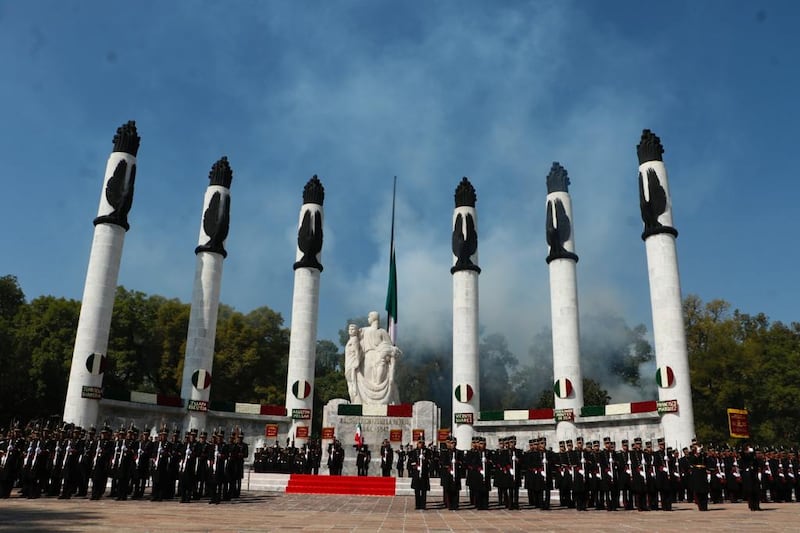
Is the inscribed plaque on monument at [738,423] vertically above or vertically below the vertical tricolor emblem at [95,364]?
below

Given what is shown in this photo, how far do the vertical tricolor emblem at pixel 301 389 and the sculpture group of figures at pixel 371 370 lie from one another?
105 inches

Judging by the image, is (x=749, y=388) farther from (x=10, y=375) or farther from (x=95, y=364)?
(x=10, y=375)

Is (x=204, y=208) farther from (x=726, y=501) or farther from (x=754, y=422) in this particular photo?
(x=754, y=422)

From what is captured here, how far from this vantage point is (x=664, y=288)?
28938mm

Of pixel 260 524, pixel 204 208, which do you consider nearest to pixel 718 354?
pixel 204 208

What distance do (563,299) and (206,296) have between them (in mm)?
18771

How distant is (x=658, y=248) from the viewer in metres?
29.5

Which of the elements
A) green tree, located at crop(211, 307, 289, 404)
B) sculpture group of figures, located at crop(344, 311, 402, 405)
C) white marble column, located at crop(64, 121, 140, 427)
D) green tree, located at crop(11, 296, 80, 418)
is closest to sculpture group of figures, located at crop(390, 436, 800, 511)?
sculpture group of figures, located at crop(344, 311, 402, 405)

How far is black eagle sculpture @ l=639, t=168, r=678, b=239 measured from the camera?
1169 inches

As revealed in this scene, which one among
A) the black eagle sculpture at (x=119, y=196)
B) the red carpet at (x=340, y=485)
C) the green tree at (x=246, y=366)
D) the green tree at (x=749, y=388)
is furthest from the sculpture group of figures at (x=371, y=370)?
the green tree at (x=749, y=388)

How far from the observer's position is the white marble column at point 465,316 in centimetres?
3097

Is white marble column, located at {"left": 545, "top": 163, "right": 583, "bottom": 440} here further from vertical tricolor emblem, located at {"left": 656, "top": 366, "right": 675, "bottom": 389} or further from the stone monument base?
the stone monument base

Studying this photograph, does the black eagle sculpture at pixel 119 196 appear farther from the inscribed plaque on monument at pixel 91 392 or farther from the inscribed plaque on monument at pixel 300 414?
the inscribed plaque on monument at pixel 300 414

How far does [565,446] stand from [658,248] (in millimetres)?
15214
